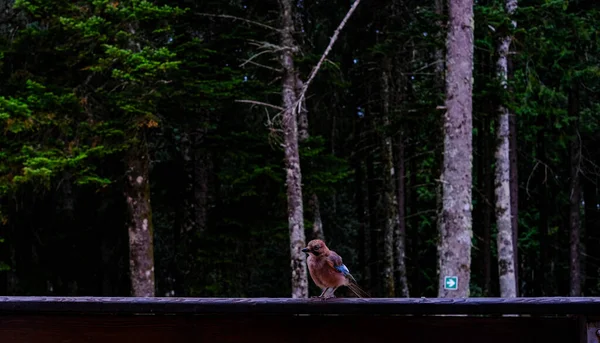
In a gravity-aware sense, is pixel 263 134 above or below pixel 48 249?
above

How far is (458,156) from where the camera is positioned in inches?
530

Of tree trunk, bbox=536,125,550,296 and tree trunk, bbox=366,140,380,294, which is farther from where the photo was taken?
tree trunk, bbox=366,140,380,294

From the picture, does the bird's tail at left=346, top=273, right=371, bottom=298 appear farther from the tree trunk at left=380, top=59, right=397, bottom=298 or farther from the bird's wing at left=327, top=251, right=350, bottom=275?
the tree trunk at left=380, top=59, right=397, bottom=298

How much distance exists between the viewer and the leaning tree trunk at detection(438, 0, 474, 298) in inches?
530

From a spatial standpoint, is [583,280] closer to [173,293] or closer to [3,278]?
[173,293]

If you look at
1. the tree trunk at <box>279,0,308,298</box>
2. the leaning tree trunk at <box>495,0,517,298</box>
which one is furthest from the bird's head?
the leaning tree trunk at <box>495,0,517,298</box>

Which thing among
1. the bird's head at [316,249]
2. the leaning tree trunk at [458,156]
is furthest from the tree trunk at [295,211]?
the bird's head at [316,249]

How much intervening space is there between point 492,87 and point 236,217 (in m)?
7.85
